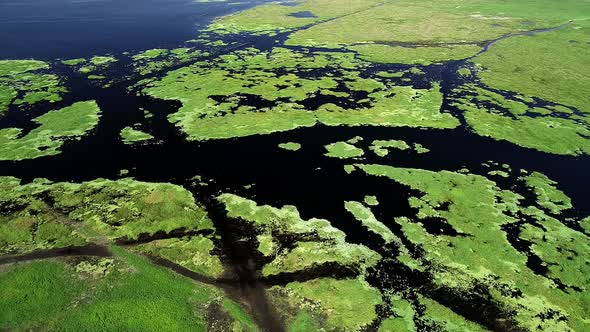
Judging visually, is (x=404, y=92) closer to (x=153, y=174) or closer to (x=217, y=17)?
(x=153, y=174)

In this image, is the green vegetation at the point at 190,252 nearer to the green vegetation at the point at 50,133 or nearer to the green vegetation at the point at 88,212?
the green vegetation at the point at 88,212

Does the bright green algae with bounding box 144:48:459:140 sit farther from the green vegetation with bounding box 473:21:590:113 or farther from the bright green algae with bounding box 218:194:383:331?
the bright green algae with bounding box 218:194:383:331

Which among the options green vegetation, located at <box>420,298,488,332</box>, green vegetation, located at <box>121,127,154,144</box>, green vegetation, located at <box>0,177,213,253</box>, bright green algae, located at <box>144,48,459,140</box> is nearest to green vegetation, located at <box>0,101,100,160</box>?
green vegetation, located at <box>121,127,154,144</box>

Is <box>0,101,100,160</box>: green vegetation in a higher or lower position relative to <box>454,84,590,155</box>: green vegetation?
higher

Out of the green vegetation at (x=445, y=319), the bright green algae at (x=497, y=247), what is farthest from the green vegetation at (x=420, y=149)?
the green vegetation at (x=445, y=319)

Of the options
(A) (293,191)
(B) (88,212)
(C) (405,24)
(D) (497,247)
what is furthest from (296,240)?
(C) (405,24)
